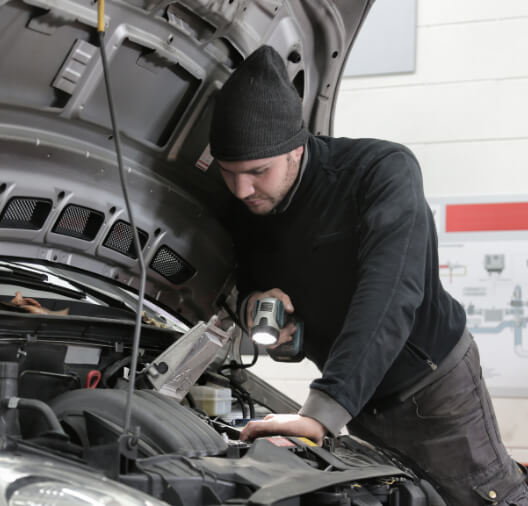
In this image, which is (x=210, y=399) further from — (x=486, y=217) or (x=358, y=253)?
(x=486, y=217)

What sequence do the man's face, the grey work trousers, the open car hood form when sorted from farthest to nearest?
the grey work trousers
the man's face
the open car hood

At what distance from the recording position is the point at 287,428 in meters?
1.32

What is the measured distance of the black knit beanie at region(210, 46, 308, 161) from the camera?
Result: 1.60 m

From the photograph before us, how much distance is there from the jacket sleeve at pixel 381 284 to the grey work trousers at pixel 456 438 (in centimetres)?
44

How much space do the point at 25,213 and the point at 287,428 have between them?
77cm

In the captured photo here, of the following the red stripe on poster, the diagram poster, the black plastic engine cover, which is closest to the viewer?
the black plastic engine cover

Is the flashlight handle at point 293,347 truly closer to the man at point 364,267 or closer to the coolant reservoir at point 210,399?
the man at point 364,267

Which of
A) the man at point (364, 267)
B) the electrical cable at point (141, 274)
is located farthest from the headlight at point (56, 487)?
the man at point (364, 267)

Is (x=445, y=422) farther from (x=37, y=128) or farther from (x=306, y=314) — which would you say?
(x=37, y=128)

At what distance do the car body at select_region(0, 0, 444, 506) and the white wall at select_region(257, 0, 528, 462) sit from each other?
240 centimetres

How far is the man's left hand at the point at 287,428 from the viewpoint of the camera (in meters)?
1.31

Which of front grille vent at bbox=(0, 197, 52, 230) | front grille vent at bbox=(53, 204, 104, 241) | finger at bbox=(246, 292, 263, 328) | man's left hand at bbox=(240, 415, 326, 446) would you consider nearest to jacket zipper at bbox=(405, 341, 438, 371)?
finger at bbox=(246, 292, 263, 328)

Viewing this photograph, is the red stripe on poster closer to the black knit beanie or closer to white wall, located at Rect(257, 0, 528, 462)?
white wall, located at Rect(257, 0, 528, 462)

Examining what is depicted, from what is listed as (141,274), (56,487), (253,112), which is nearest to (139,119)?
(253,112)
